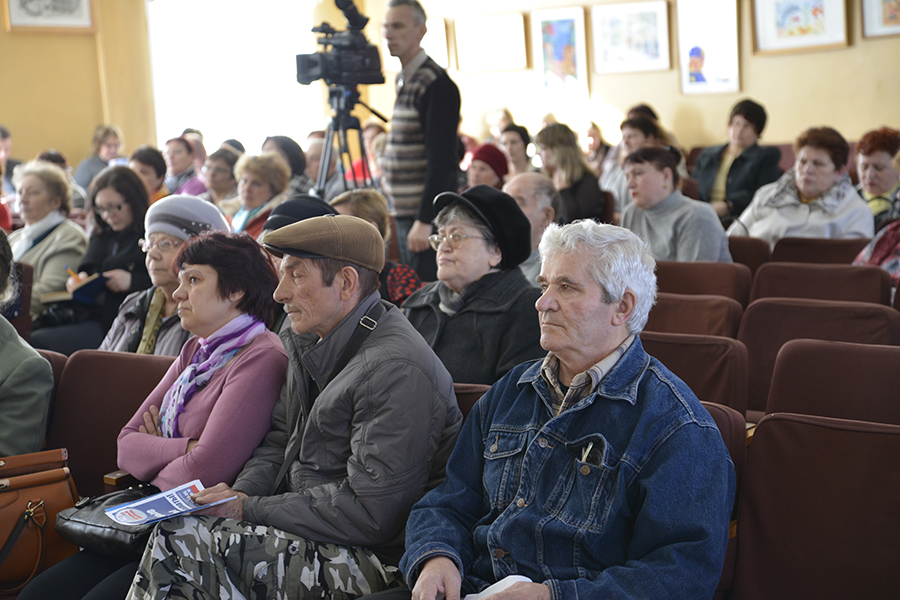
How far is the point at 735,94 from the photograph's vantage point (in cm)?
923

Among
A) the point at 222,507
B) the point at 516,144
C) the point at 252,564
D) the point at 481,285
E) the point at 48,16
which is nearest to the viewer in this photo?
the point at 252,564

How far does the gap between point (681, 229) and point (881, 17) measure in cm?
564

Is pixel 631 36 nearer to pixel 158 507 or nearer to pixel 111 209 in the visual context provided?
pixel 111 209

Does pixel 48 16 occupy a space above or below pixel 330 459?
above

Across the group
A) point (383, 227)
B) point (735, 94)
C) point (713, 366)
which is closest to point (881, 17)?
point (735, 94)

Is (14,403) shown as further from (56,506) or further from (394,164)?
(394,164)

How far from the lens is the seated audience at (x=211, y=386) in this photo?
6.93 ft

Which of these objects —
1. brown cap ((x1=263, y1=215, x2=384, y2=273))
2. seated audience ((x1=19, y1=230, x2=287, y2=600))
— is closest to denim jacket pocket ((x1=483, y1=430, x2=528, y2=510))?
brown cap ((x1=263, y1=215, x2=384, y2=273))

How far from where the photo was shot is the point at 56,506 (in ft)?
6.99

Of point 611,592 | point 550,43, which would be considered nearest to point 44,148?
point 550,43

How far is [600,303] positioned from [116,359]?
5.42 ft

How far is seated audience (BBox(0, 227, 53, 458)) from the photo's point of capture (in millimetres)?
2402

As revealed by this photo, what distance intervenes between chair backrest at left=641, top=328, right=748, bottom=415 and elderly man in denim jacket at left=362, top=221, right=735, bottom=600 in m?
0.70

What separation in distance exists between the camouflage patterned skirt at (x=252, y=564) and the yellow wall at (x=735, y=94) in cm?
841
